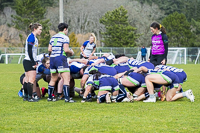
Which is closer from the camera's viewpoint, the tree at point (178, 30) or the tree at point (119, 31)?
the tree at point (119, 31)

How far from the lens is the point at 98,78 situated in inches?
340

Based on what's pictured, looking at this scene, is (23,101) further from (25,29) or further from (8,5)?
(8,5)

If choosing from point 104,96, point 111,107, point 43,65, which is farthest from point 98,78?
point 43,65

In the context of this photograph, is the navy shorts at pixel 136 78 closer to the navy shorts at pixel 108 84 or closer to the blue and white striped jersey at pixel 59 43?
the navy shorts at pixel 108 84

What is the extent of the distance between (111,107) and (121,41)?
41.9 metres

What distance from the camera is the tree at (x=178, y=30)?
52.9 m

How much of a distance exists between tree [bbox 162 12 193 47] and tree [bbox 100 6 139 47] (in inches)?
244

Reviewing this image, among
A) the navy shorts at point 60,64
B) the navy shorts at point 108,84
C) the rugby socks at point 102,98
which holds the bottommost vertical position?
the rugby socks at point 102,98

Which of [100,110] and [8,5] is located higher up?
[8,5]

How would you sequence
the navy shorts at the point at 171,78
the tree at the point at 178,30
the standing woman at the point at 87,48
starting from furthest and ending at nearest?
1. the tree at the point at 178,30
2. the standing woman at the point at 87,48
3. the navy shorts at the point at 171,78

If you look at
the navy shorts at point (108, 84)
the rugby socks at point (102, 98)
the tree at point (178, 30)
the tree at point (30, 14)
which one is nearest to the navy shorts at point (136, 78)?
the navy shorts at point (108, 84)

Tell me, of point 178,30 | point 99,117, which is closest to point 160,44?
point 99,117

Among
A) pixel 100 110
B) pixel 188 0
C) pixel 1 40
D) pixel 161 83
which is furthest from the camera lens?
pixel 188 0

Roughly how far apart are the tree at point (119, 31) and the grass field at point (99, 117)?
40.8 metres
